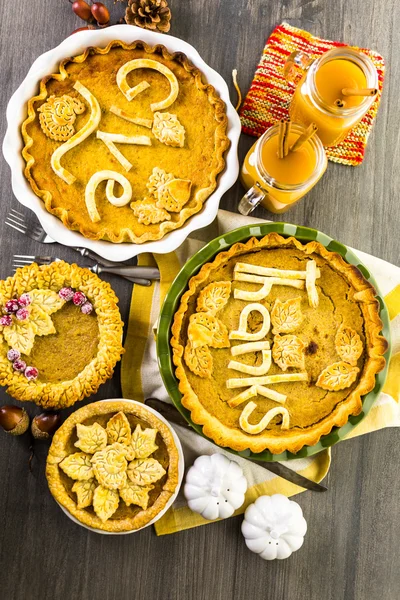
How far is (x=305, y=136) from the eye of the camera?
6.45ft

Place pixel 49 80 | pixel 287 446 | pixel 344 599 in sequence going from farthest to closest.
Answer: pixel 344 599, pixel 49 80, pixel 287 446

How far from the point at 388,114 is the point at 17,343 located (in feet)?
5.24

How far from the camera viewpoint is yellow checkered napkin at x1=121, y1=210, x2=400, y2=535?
219 cm

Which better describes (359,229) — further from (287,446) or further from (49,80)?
(49,80)

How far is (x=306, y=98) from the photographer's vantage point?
2086 mm

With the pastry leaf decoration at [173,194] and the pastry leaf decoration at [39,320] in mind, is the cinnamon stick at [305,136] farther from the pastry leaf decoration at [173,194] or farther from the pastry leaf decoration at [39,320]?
the pastry leaf decoration at [39,320]

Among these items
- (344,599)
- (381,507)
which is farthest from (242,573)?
(381,507)

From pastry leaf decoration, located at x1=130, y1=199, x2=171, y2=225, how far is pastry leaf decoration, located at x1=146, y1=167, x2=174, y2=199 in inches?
1.8

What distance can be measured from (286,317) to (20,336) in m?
0.88

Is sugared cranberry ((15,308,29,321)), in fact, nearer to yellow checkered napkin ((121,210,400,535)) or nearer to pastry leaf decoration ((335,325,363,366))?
yellow checkered napkin ((121,210,400,535))

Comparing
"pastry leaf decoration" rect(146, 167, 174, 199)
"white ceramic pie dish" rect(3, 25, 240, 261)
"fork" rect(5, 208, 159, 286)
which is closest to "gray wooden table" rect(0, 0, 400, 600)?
"fork" rect(5, 208, 159, 286)

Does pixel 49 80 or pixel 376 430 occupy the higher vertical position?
pixel 49 80

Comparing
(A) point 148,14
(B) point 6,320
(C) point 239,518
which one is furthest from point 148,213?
(C) point 239,518

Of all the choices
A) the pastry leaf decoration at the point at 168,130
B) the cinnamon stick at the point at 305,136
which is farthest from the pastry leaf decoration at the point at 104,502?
the cinnamon stick at the point at 305,136
